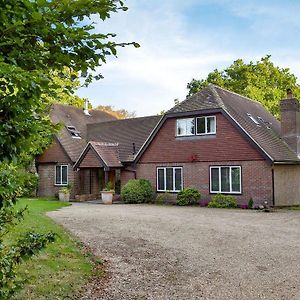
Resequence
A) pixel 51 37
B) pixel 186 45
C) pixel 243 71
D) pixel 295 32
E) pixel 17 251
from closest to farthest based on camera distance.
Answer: pixel 51 37
pixel 17 251
pixel 186 45
pixel 295 32
pixel 243 71

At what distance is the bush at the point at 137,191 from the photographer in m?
24.2

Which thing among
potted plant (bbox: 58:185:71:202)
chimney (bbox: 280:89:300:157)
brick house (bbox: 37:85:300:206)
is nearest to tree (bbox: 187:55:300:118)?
brick house (bbox: 37:85:300:206)

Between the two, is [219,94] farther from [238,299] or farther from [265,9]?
[238,299]

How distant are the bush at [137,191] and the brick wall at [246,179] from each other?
7.93ft

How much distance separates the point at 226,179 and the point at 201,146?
251cm

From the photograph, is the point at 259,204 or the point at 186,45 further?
the point at 259,204

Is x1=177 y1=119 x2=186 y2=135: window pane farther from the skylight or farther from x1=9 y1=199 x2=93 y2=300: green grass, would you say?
x1=9 y1=199 x2=93 y2=300: green grass

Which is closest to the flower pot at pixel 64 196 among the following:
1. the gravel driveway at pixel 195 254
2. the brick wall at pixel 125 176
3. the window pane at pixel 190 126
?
the brick wall at pixel 125 176

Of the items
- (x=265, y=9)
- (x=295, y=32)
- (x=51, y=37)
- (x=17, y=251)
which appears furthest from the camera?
(x=295, y=32)

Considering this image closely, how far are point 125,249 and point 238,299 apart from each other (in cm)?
435

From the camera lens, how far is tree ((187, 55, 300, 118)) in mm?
41406

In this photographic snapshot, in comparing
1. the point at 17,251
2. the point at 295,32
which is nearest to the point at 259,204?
the point at 295,32

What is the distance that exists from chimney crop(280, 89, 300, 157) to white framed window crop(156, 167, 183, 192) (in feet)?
23.2

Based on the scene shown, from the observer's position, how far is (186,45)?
725 inches
